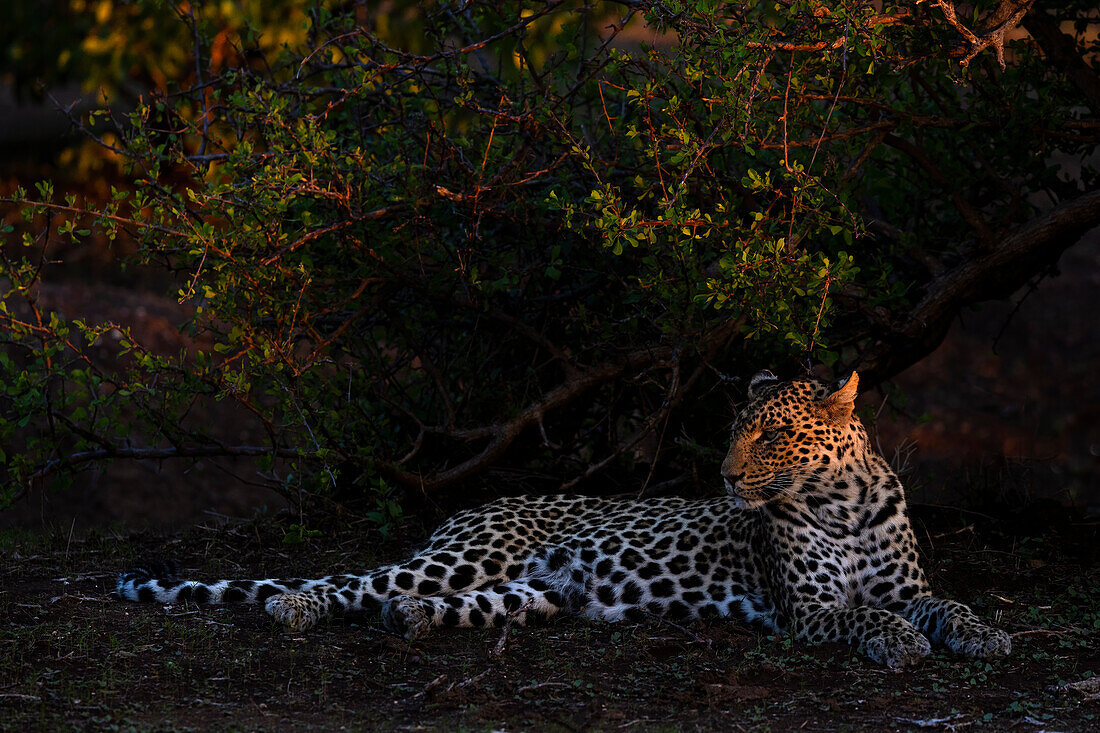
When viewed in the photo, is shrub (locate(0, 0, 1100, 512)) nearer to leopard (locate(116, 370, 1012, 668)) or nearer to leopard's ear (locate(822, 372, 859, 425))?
leopard's ear (locate(822, 372, 859, 425))

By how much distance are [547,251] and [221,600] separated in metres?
3.27

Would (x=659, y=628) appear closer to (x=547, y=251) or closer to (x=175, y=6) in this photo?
(x=547, y=251)

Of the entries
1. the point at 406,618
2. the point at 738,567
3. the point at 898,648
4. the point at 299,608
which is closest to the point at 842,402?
the point at 738,567

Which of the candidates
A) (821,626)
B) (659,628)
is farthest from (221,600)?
(821,626)

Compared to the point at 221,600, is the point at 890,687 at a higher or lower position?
lower

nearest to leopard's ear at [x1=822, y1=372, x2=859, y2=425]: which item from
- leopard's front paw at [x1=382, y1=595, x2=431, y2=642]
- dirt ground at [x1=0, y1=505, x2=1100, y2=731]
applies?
dirt ground at [x1=0, y1=505, x2=1100, y2=731]

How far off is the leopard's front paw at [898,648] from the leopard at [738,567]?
0.07ft

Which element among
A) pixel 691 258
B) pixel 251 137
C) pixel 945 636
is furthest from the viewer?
pixel 251 137

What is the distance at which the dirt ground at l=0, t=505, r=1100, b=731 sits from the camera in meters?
4.69

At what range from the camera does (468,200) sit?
705 cm

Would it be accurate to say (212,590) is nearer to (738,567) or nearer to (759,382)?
(738,567)

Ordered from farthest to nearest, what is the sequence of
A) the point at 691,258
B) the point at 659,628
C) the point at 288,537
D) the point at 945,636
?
the point at 288,537
the point at 691,258
the point at 659,628
the point at 945,636

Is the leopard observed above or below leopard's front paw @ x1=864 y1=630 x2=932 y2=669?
above

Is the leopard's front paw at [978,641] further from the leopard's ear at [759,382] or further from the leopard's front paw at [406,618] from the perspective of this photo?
the leopard's front paw at [406,618]
